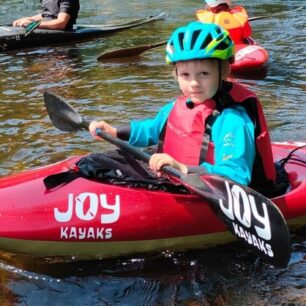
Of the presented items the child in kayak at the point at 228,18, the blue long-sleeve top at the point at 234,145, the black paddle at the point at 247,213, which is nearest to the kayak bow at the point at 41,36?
the child in kayak at the point at 228,18

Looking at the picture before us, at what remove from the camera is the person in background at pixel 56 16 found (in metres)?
9.06

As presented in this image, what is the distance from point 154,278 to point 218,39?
122 centimetres

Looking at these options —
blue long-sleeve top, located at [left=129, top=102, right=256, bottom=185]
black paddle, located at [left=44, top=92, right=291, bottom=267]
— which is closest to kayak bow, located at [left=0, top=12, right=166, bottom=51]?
blue long-sleeve top, located at [left=129, top=102, right=256, bottom=185]

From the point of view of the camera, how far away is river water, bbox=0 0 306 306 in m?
2.91

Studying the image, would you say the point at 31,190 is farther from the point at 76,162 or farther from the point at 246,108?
the point at 246,108

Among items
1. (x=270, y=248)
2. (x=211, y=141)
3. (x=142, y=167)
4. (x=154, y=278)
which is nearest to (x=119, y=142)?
(x=142, y=167)

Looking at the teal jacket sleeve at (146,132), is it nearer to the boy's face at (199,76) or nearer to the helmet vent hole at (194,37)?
the boy's face at (199,76)

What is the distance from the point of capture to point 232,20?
24.1 feet

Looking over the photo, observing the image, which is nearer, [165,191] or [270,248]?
[270,248]

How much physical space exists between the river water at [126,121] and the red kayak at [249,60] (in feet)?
0.48

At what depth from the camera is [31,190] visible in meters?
3.09

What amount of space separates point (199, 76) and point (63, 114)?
1166 millimetres

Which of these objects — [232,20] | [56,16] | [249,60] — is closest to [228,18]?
[232,20]

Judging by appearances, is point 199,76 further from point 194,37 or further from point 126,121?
point 126,121
